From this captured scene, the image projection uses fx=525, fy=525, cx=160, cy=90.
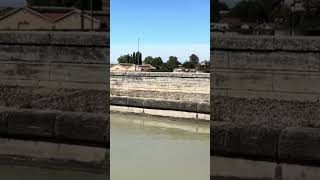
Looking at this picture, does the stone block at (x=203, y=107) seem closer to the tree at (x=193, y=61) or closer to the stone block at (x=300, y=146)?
the stone block at (x=300, y=146)

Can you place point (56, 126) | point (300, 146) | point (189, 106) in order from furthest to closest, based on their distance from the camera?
point (189, 106)
point (56, 126)
point (300, 146)

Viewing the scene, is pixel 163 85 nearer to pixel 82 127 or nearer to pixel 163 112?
pixel 163 112

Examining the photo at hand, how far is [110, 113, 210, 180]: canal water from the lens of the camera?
312 inches

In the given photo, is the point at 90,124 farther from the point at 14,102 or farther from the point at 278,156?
the point at 278,156

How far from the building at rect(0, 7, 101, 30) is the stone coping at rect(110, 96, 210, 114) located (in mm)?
7147

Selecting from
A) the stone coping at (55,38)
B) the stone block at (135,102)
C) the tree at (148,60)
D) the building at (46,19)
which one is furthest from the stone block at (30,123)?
the tree at (148,60)

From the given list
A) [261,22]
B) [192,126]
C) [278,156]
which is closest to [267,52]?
[261,22]

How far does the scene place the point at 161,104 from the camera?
1565 cm

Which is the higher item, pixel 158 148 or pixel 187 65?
pixel 187 65

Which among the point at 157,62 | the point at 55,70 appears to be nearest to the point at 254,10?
the point at 55,70

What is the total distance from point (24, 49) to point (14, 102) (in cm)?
86

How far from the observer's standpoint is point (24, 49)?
8398 mm

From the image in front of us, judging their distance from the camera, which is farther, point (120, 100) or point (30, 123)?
point (120, 100)

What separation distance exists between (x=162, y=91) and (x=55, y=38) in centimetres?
810
